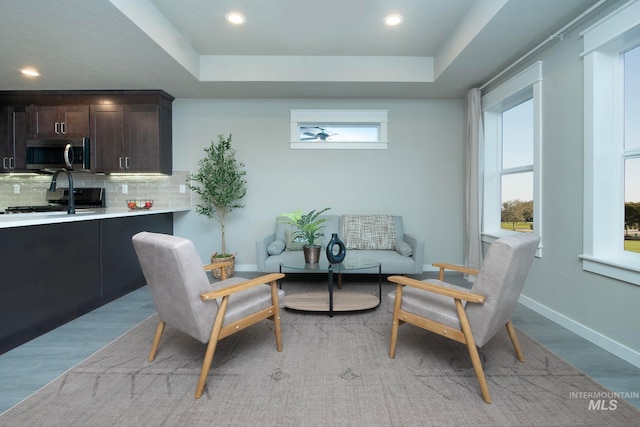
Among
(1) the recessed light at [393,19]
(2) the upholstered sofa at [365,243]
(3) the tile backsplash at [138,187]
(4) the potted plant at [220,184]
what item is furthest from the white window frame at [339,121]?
(3) the tile backsplash at [138,187]

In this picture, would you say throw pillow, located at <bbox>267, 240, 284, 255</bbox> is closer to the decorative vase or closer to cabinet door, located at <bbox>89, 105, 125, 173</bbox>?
the decorative vase

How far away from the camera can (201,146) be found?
4.71m

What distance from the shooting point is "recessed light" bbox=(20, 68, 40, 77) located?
3.63 metres

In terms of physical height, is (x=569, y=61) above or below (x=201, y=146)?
above

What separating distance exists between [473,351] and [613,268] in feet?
4.60

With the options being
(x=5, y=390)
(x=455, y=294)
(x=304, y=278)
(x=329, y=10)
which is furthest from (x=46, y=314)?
(x=329, y=10)

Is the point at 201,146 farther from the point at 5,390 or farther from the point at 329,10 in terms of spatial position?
the point at 5,390

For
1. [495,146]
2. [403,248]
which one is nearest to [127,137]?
[403,248]

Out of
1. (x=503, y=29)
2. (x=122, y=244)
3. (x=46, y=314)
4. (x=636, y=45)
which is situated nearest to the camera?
(x=636, y=45)

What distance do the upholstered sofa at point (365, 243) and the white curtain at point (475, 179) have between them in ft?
2.69

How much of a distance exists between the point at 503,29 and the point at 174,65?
3367mm

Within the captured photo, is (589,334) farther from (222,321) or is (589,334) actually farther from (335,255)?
(222,321)

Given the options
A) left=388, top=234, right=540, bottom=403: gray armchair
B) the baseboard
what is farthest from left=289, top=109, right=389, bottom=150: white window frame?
left=388, top=234, right=540, bottom=403: gray armchair

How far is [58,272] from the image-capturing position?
265cm
